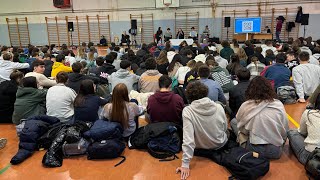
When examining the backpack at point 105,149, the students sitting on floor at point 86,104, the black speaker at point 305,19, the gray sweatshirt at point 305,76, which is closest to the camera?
the backpack at point 105,149

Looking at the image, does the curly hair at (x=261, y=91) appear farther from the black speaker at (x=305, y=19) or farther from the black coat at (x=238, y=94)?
the black speaker at (x=305, y=19)

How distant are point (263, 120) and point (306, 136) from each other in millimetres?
678

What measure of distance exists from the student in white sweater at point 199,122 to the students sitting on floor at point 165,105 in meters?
0.57

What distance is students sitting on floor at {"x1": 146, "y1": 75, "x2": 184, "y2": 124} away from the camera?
385 cm

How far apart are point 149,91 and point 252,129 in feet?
8.21

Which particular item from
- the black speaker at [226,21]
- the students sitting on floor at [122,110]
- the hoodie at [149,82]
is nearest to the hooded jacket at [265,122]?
the students sitting on floor at [122,110]

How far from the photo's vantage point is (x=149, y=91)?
17.7ft

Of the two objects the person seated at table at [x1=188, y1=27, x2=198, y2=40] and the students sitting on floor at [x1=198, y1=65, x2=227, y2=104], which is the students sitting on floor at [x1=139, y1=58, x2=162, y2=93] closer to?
the students sitting on floor at [x1=198, y1=65, x2=227, y2=104]

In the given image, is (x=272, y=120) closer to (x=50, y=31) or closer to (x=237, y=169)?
(x=237, y=169)

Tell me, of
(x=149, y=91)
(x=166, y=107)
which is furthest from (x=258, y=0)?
(x=166, y=107)

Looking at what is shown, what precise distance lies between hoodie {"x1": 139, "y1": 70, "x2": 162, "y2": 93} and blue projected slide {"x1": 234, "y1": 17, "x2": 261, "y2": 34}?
12287 mm

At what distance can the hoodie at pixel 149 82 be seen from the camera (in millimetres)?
5359

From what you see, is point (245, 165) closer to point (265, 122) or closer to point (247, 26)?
point (265, 122)

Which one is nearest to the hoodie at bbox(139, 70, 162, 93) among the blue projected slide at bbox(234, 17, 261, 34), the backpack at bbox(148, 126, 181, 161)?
the backpack at bbox(148, 126, 181, 161)
